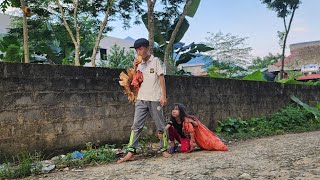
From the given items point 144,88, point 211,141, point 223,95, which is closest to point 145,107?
point 144,88

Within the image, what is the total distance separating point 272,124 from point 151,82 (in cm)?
530

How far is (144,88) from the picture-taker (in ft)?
15.0

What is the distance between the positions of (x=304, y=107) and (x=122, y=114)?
654 cm

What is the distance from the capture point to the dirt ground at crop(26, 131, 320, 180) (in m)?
3.43

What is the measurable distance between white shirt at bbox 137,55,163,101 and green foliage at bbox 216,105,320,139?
3.06 m

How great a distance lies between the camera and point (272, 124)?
29.1 ft

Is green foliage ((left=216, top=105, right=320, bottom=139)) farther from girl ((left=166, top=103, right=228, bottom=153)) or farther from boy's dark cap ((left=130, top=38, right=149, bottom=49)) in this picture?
boy's dark cap ((left=130, top=38, right=149, bottom=49))

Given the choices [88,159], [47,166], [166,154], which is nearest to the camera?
[47,166]

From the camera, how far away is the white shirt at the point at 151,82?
4.55m

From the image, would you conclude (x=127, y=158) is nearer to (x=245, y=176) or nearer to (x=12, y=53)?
(x=245, y=176)

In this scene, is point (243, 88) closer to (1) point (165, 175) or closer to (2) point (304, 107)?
(2) point (304, 107)

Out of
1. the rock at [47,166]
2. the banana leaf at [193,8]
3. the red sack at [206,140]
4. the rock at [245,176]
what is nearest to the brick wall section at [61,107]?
the rock at [47,166]

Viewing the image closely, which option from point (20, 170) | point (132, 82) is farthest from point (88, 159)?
point (132, 82)

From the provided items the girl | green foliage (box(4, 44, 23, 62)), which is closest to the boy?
the girl
